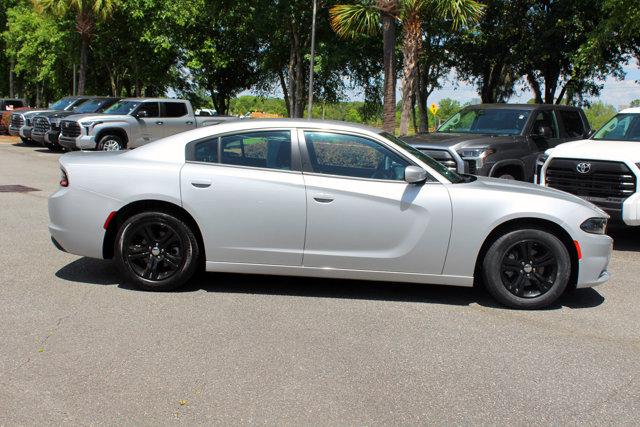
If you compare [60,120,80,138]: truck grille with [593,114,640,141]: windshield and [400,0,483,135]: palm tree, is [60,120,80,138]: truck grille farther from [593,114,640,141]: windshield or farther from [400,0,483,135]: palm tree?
[593,114,640,141]: windshield

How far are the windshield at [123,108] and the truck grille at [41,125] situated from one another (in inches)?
A: 114

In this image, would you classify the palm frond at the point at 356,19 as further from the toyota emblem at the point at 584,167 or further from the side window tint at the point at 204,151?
the side window tint at the point at 204,151

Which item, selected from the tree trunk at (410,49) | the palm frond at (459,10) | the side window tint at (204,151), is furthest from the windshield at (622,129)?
the tree trunk at (410,49)

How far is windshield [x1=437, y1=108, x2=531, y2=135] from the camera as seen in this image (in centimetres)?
1159

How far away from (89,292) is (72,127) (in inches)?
594

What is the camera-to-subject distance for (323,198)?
570cm

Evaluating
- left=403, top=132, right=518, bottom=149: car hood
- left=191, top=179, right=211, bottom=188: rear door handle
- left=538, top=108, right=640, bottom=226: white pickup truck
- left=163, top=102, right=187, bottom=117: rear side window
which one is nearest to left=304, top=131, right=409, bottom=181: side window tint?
left=191, top=179, right=211, bottom=188: rear door handle

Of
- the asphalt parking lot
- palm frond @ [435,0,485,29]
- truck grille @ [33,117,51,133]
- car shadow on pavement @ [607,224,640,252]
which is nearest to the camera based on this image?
the asphalt parking lot

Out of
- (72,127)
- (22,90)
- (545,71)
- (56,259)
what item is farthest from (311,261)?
(22,90)

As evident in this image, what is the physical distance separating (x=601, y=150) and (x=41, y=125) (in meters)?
19.0

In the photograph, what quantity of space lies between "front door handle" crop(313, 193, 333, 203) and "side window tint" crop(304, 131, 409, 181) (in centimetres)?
25

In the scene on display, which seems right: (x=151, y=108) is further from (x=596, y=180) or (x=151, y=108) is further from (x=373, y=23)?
(x=596, y=180)

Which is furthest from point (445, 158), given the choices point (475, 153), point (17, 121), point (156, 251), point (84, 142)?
point (17, 121)

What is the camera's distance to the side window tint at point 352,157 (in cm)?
586
